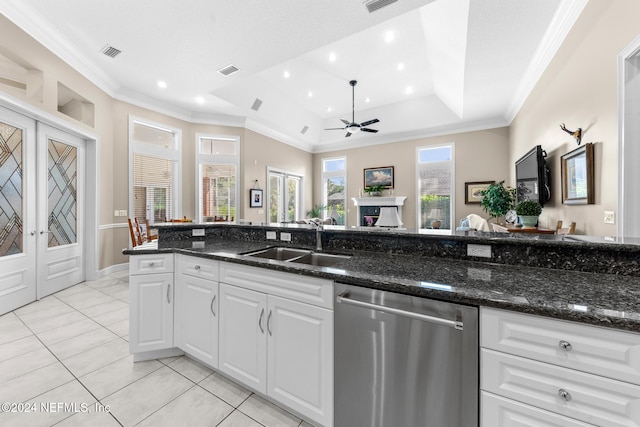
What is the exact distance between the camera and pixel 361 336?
4.09 ft

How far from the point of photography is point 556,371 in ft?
2.88

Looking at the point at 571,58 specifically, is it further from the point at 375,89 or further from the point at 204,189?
the point at 204,189

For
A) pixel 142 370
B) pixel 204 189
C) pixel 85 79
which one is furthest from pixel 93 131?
pixel 142 370

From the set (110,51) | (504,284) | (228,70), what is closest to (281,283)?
(504,284)

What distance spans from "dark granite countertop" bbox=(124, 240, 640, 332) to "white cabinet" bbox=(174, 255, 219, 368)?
377 mm

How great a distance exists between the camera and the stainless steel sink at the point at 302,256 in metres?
1.96

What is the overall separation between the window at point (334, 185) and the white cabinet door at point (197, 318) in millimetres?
6025

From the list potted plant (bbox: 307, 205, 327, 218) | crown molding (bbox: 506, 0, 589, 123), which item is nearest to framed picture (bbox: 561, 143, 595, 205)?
crown molding (bbox: 506, 0, 589, 123)

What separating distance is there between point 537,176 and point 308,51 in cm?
348

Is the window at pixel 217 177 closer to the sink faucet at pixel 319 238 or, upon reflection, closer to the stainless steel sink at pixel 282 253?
the stainless steel sink at pixel 282 253

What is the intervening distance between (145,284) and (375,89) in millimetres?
5569

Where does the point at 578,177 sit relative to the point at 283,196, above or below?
below

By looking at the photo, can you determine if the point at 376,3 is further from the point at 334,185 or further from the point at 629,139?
the point at 334,185

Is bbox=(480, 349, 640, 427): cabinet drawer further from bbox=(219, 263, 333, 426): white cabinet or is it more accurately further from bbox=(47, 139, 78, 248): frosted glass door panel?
bbox=(47, 139, 78, 248): frosted glass door panel
